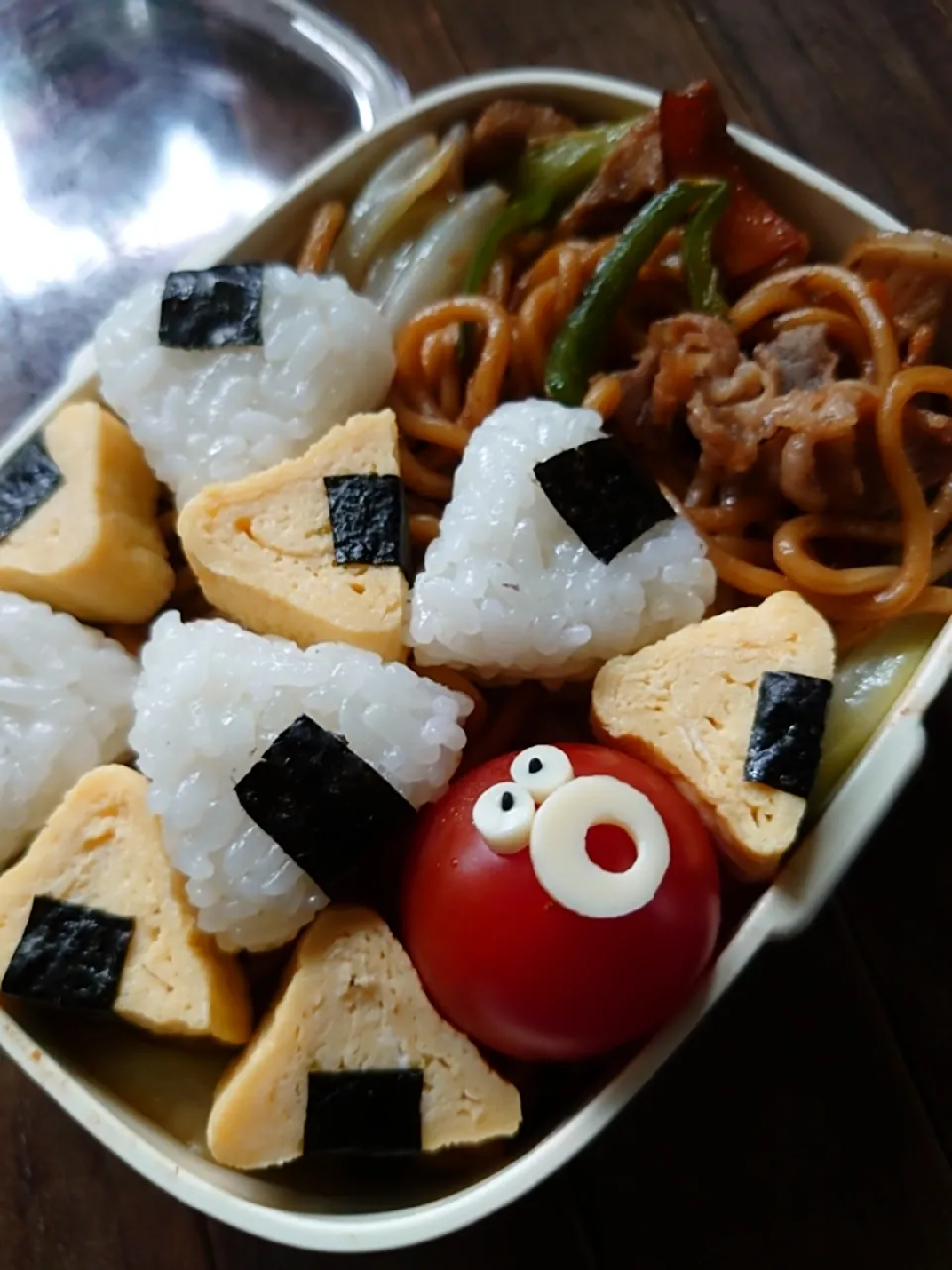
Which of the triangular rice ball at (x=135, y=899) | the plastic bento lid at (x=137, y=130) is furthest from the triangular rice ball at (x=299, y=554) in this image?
the plastic bento lid at (x=137, y=130)

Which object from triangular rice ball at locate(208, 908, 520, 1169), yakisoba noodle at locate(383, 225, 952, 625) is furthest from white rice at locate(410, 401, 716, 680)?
triangular rice ball at locate(208, 908, 520, 1169)

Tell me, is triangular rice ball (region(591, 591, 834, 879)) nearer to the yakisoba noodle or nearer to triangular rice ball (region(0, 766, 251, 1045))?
the yakisoba noodle

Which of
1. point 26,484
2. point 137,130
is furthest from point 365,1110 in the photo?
point 137,130

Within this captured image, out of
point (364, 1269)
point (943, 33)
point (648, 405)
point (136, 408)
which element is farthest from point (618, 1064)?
point (943, 33)

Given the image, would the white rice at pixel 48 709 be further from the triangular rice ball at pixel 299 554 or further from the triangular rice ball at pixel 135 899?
the triangular rice ball at pixel 299 554

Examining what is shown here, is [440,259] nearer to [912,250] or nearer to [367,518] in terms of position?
[367,518]
